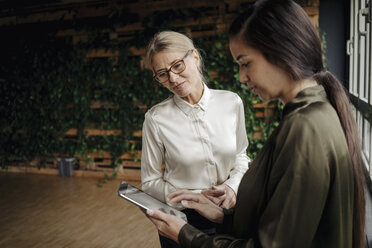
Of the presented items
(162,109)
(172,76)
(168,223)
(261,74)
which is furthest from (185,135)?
(261,74)

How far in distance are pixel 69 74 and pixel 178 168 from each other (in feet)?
14.1

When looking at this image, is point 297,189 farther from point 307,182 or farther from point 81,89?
point 81,89

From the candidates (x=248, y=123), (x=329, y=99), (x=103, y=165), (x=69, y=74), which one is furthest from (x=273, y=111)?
(x=329, y=99)

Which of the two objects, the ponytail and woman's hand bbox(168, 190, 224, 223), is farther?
woman's hand bbox(168, 190, 224, 223)

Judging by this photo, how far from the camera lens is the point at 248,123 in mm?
4402

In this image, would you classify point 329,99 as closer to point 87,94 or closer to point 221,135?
point 221,135

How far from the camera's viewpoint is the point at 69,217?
371 centimetres

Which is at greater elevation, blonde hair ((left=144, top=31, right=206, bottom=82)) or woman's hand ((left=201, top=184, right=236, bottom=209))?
blonde hair ((left=144, top=31, right=206, bottom=82))

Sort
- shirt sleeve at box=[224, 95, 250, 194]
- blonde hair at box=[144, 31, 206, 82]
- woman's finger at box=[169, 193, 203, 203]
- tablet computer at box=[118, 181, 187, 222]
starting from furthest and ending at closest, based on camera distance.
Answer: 1. shirt sleeve at box=[224, 95, 250, 194]
2. blonde hair at box=[144, 31, 206, 82]
3. woman's finger at box=[169, 193, 203, 203]
4. tablet computer at box=[118, 181, 187, 222]

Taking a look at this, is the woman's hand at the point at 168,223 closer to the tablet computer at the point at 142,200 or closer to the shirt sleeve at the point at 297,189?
the tablet computer at the point at 142,200

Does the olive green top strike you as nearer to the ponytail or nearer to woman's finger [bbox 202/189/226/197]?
the ponytail

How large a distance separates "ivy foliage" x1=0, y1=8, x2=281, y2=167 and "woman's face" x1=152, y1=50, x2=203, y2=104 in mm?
2953

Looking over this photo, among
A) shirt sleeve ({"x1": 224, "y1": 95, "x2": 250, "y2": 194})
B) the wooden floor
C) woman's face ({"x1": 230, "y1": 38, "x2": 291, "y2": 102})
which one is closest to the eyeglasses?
shirt sleeve ({"x1": 224, "y1": 95, "x2": 250, "y2": 194})

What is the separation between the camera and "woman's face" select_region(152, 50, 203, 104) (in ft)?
4.59
